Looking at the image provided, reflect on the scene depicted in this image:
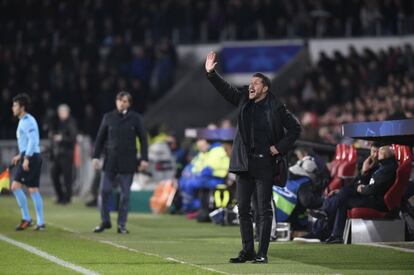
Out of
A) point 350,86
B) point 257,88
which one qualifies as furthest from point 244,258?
point 350,86

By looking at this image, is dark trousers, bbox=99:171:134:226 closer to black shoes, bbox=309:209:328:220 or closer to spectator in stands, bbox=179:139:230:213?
black shoes, bbox=309:209:328:220

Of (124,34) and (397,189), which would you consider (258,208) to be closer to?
(397,189)

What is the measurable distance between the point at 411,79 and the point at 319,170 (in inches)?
478

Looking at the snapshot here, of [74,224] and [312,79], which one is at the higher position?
[312,79]

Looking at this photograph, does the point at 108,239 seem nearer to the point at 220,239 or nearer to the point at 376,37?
the point at 220,239

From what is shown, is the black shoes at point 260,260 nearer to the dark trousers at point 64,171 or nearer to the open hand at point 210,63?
the open hand at point 210,63

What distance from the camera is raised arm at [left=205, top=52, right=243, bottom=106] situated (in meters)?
14.0

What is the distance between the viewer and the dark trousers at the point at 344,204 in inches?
668

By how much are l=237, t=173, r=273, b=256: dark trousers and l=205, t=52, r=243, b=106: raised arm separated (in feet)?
2.79

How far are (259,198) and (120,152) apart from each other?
5.56 m

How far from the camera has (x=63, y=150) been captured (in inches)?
1145

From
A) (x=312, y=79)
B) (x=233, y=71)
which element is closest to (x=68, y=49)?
(x=233, y=71)

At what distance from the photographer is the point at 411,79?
29.8m

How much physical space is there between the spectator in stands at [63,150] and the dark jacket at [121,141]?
9360 millimetres
